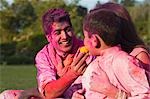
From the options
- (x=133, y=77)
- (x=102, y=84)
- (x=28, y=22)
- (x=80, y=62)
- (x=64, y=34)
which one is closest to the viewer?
(x=133, y=77)

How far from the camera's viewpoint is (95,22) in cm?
333

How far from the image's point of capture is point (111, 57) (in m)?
3.37

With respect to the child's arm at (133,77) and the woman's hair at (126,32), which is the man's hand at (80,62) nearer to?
the woman's hair at (126,32)

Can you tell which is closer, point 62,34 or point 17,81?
point 62,34

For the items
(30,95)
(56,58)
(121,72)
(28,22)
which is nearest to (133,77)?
(121,72)

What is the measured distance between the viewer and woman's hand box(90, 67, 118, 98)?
3.36 m

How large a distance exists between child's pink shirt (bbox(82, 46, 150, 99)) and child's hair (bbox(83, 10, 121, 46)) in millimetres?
89

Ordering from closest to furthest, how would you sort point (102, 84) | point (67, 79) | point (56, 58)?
point (102, 84) → point (67, 79) → point (56, 58)

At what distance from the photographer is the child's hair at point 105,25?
3.30 meters

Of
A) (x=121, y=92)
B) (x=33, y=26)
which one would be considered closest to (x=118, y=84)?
(x=121, y=92)

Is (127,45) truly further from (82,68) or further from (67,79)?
(67,79)

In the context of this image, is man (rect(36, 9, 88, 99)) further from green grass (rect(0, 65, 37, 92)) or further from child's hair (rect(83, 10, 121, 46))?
green grass (rect(0, 65, 37, 92))

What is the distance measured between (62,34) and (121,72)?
1.16m

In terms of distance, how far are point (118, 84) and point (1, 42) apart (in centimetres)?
4978
